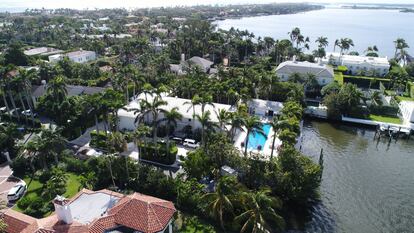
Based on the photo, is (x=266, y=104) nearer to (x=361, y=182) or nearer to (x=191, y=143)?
(x=191, y=143)

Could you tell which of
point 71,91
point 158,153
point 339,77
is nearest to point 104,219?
point 158,153

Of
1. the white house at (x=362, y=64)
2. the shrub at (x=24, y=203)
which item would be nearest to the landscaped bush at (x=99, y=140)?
the shrub at (x=24, y=203)

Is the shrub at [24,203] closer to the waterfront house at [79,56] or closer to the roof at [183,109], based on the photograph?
the roof at [183,109]

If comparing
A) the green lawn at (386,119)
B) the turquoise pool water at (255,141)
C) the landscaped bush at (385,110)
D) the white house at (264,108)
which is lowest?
the green lawn at (386,119)

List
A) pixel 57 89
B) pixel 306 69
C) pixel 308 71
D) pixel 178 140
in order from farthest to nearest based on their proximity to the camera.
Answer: pixel 306 69 → pixel 308 71 → pixel 57 89 → pixel 178 140

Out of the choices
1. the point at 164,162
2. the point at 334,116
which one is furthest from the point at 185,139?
the point at 334,116

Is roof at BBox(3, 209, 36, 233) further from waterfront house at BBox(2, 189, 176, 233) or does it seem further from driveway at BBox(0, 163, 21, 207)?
driveway at BBox(0, 163, 21, 207)
